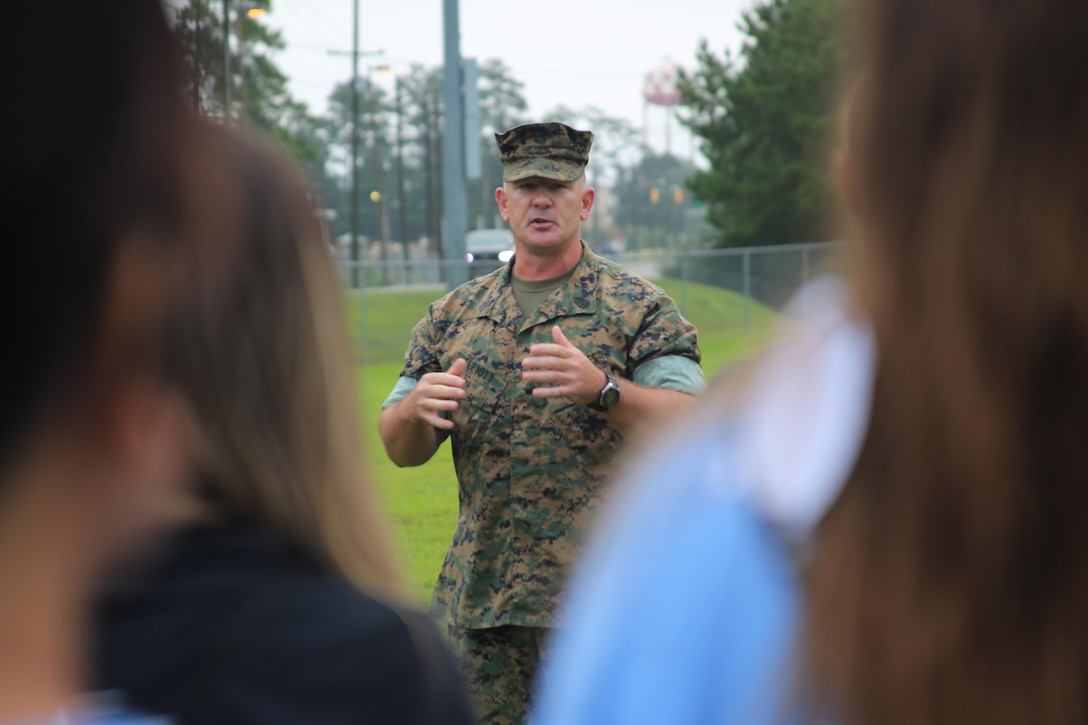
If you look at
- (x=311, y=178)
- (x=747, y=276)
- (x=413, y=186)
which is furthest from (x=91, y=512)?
(x=413, y=186)

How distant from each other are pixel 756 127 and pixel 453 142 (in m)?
→ 28.5

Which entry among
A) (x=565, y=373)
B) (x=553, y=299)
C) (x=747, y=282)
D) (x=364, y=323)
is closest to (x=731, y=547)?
(x=565, y=373)

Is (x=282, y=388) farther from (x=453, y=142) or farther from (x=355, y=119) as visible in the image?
(x=355, y=119)

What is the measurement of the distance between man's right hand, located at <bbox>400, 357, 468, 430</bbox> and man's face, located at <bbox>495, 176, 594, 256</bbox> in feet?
2.12

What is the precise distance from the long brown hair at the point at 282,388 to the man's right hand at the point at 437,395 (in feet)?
8.97

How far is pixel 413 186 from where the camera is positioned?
94.5m

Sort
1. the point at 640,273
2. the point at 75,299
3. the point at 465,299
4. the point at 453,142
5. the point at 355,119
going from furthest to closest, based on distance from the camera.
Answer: the point at 355,119 → the point at 640,273 → the point at 453,142 → the point at 465,299 → the point at 75,299

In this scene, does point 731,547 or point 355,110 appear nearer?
point 731,547

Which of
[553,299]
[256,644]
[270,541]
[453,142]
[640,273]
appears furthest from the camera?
[640,273]

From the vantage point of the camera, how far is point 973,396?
2.92ft

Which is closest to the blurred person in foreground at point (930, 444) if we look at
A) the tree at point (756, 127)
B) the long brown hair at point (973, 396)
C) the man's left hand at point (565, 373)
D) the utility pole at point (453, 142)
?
the long brown hair at point (973, 396)

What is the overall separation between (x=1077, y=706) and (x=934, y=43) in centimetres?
51

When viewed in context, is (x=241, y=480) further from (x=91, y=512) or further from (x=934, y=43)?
(x=934, y=43)

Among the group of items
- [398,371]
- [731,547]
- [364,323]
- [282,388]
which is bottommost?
[398,371]
